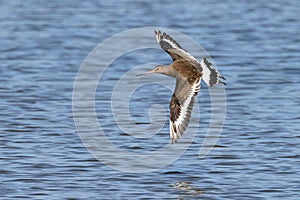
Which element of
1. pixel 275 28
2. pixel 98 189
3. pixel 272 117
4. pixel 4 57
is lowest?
pixel 98 189

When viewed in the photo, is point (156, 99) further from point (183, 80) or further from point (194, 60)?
point (183, 80)

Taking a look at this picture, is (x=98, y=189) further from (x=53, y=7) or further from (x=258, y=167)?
(x=53, y=7)

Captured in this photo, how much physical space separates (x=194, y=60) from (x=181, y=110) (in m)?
0.73

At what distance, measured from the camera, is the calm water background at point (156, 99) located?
28.1ft

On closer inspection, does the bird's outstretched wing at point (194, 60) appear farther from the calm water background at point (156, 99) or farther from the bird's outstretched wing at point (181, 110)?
the calm water background at point (156, 99)

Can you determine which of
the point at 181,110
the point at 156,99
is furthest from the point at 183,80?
the point at 156,99

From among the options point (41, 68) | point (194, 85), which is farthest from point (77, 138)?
point (41, 68)

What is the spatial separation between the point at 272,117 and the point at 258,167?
2.25m

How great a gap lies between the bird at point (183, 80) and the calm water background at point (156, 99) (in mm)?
534

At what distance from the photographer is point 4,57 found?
15469 mm

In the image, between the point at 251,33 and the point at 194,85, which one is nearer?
the point at 194,85

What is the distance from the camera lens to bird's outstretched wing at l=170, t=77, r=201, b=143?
28.3 ft

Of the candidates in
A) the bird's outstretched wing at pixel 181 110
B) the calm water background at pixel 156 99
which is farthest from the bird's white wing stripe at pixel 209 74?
the calm water background at pixel 156 99

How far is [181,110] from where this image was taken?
8672 millimetres
